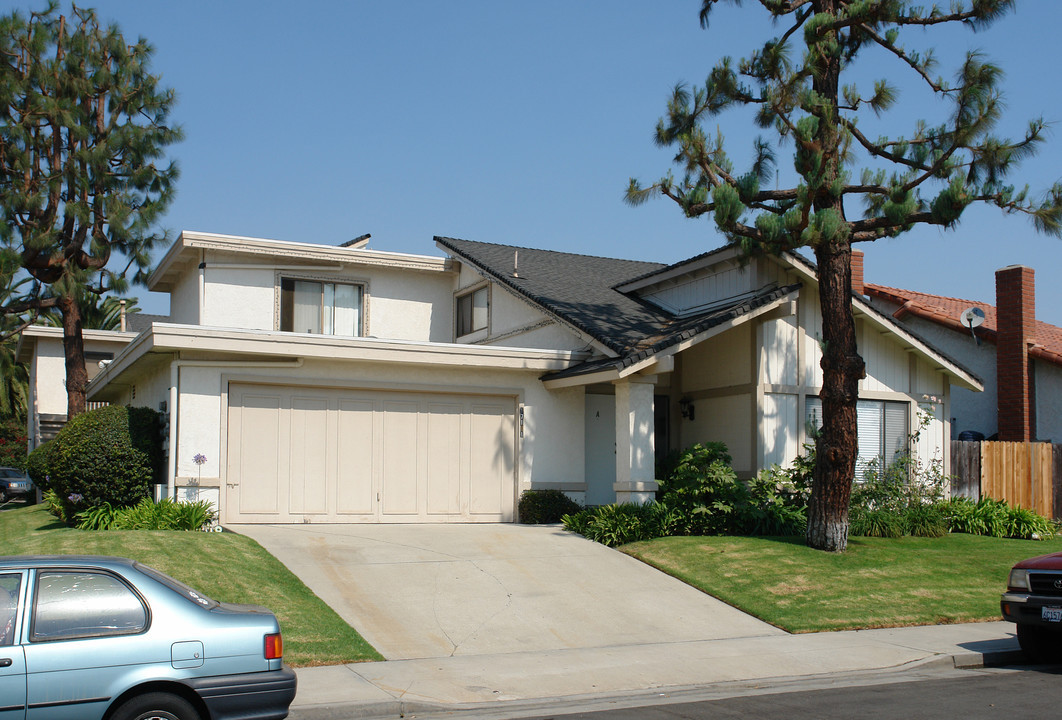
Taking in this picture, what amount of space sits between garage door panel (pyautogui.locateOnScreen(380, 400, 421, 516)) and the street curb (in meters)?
8.44

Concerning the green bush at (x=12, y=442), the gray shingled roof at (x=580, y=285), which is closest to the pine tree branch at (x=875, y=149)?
the gray shingled roof at (x=580, y=285)

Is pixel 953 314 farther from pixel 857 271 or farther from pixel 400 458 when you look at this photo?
pixel 400 458

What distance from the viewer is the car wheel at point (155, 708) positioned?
6.11 m

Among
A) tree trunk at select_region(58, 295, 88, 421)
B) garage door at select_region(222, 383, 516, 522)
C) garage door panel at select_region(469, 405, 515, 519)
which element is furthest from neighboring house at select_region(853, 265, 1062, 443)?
tree trunk at select_region(58, 295, 88, 421)

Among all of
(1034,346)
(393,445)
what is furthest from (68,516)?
(1034,346)

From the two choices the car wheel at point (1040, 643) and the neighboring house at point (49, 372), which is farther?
the neighboring house at point (49, 372)

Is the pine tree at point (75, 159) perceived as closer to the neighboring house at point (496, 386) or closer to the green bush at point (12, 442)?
the neighboring house at point (496, 386)

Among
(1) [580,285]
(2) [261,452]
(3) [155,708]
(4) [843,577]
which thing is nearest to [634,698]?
(3) [155,708]

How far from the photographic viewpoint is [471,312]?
23312mm

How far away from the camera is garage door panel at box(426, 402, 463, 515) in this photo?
56.0 ft

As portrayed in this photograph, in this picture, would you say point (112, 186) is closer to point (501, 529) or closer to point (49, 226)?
point (49, 226)

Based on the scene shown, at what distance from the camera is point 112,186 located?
2472cm

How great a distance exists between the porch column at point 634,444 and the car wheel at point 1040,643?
22.4ft

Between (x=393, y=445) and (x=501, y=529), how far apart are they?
2.41 meters
